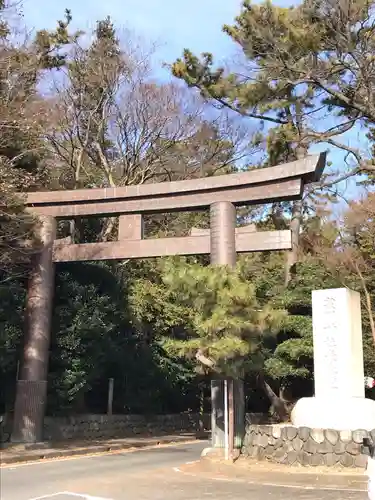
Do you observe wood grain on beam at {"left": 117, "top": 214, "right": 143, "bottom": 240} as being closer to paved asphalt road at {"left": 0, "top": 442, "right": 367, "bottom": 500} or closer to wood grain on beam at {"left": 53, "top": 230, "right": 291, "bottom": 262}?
wood grain on beam at {"left": 53, "top": 230, "right": 291, "bottom": 262}

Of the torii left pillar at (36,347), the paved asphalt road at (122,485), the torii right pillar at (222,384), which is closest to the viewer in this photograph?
the paved asphalt road at (122,485)

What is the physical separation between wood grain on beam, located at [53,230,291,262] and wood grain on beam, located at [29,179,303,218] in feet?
2.94

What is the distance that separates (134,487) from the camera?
936 centimetres

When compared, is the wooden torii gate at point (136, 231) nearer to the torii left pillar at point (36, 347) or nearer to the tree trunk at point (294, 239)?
the torii left pillar at point (36, 347)

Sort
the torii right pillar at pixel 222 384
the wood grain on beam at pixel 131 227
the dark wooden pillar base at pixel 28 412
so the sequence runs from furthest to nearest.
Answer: the wood grain on beam at pixel 131 227 < the dark wooden pillar base at pixel 28 412 < the torii right pillar at pixel 222 384

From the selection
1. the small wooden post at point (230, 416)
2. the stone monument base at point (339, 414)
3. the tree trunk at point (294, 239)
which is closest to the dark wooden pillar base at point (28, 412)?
the small wooden post at point (230, 416)

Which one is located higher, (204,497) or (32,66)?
(32,66)

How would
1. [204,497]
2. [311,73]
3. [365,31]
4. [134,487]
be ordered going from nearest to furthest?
[204,497]
[134,487]
[365,31]
[311,73]

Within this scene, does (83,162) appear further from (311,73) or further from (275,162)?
(311,73)

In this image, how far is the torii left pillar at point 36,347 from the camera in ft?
50.7

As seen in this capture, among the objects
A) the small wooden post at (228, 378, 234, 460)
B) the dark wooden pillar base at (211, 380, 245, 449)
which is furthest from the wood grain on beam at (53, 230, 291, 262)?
the small wooden post at (228, 378, 234, 460)

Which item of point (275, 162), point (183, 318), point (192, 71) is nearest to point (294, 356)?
point (183, 318)

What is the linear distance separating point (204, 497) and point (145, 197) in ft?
30.8

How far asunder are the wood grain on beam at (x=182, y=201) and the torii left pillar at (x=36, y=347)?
0.70 m
